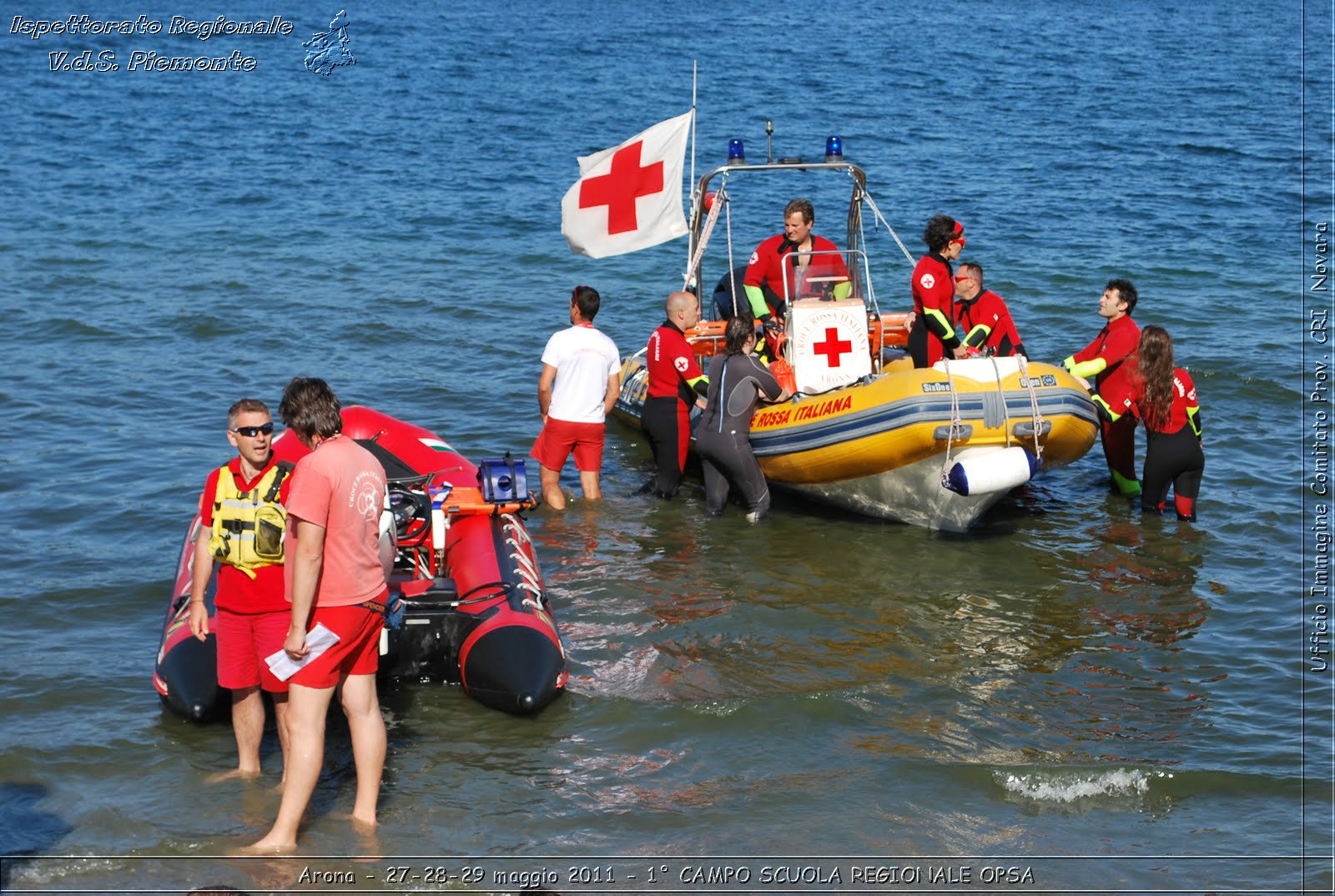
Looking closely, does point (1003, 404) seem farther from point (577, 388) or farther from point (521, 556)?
point (521, 556)

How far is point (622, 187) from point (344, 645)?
539 centimetres

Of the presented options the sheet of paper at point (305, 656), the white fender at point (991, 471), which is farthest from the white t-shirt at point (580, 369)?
the sheet of paper at point (305, 656)

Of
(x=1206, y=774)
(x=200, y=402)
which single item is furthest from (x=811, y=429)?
(x=200, y=402)

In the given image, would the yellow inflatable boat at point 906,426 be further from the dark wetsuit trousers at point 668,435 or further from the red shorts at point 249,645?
the red shorts at point 249,645

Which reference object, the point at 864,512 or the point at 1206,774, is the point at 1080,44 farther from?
the point at 1206,774

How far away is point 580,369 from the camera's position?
8461 mm

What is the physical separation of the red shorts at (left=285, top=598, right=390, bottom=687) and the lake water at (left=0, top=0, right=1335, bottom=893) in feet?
2.30

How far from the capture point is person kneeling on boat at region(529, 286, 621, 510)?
27.7 ft

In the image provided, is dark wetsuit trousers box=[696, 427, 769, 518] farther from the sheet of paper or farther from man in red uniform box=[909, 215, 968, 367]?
the sheet of paper

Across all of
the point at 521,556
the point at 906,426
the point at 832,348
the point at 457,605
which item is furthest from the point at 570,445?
the point at 457,605

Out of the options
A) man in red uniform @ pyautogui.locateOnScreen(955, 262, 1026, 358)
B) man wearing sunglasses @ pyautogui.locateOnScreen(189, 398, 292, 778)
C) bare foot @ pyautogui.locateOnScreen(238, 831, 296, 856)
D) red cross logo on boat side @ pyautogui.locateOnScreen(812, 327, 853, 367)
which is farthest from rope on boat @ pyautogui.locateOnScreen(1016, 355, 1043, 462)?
bare foot @ pyautogui.locateOnScreen(238, 831, 296, 856)

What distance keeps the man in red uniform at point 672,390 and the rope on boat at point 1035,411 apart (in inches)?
78.3

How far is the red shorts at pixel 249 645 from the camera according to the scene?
5.19m

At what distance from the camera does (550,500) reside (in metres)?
9.03
